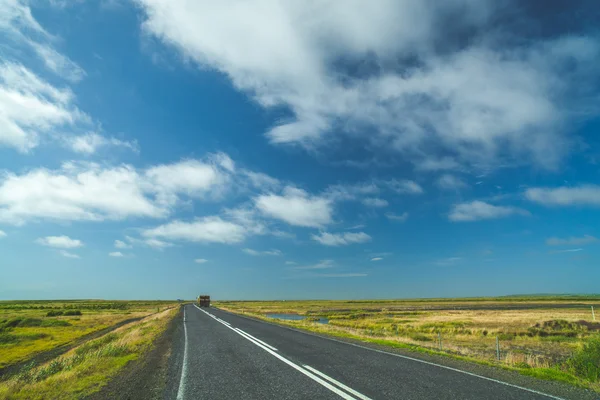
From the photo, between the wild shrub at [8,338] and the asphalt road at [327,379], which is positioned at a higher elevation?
the asphalt road at [327,379]

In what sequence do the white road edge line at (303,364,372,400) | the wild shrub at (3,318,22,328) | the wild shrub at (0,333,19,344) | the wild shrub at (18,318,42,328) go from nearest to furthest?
the white road edge line at (303,364,372,400) → the wild shrub at (0,333,19,344) → the wild shrub at (3,318,22,328) → the wild shrub at (18,318,42,328)

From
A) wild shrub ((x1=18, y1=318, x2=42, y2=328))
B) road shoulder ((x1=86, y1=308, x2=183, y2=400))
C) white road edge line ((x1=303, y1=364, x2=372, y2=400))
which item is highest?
white road edge line ((x1=303, y1=364, x2=372, y2=400))

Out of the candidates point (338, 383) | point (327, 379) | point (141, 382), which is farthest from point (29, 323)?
point (338, 383)

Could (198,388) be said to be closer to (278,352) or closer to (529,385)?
(278,352)

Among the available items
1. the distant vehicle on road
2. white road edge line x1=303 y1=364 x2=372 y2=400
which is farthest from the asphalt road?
the distant vehicle on road

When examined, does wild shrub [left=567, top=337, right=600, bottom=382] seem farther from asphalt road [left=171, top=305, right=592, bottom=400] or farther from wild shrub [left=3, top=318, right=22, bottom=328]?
wild shrub [left=3, top=318, right=22, bottom=328]

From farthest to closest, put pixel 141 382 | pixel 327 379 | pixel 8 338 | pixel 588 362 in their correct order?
pixel 8 338 → pixel 588 362 → pixel 141 382 → pixel 327 379

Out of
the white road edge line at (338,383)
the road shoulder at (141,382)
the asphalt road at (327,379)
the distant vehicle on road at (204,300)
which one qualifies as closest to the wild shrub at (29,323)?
Result: the distant vehicle on road at (204,300)

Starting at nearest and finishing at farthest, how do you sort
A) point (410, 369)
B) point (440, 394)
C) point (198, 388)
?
1. point (440, 394)
2. point (198, 388)
3. point (410, 369)

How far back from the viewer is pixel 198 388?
7.73 m

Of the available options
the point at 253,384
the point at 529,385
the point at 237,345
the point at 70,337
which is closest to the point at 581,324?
the point at 529,385

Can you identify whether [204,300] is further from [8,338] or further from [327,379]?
[327,379]

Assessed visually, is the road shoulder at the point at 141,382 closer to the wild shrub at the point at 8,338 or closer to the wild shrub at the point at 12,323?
the wild shrub at the point at 8,338

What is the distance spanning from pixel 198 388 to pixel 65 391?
4026 mm
